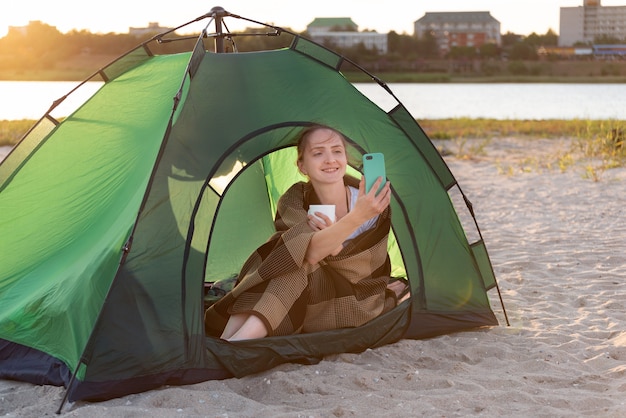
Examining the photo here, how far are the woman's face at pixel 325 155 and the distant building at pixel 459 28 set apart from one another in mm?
51204

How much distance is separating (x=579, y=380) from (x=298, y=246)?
1.33 m

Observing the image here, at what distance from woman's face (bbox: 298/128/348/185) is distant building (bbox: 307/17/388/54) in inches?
1632

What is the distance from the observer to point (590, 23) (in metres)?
53.3

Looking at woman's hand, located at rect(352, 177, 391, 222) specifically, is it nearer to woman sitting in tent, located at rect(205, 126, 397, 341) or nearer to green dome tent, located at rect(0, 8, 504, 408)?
woman sitting in tent, located at rect(205, 126, 397, 341)

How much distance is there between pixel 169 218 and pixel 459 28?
198 feet

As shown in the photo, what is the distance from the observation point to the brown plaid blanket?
3.76 m

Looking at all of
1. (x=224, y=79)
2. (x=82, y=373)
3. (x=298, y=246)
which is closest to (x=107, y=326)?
(x=82, y=373)

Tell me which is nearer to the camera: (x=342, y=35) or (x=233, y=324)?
(x=233, y=324)

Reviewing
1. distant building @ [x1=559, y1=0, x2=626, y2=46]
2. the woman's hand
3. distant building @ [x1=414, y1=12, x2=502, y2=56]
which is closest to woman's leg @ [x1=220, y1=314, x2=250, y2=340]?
the woman's hand

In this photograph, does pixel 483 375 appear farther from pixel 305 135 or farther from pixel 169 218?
pixel 169 218

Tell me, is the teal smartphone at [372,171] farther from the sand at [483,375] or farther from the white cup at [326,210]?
the sand at [483,375]

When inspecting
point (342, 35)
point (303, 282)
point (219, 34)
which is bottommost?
point (303, 282)

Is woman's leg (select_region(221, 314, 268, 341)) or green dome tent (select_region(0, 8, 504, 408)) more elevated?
green dome tent (select_region(0, 8, 504, 408))

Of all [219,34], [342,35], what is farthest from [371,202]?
[342,35]
